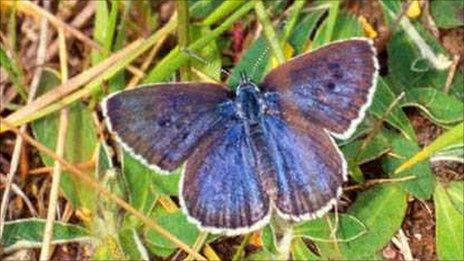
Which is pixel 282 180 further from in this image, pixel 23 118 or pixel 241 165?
pixel 23 118

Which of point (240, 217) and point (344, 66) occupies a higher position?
point (344, 66)

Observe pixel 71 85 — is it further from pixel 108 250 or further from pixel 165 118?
pixel 165 118

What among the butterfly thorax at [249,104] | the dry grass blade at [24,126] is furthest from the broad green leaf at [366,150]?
the dry grass blade at [24,126]

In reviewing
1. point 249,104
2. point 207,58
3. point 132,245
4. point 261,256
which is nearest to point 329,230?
point 261,256

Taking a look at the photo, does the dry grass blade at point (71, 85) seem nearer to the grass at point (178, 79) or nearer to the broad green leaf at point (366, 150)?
the grass at point (178, 79)

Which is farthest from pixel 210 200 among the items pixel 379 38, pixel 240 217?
pixel 379 38

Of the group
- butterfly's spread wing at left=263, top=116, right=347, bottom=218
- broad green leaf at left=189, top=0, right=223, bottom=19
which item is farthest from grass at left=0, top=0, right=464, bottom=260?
butterfly's spread wing at left=263, top=116, right=347, bottom=218

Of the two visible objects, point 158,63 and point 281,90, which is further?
point 158,63

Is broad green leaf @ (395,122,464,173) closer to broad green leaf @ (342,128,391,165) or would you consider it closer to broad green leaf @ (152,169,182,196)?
broad green leaf @ (342,128,391,165)
